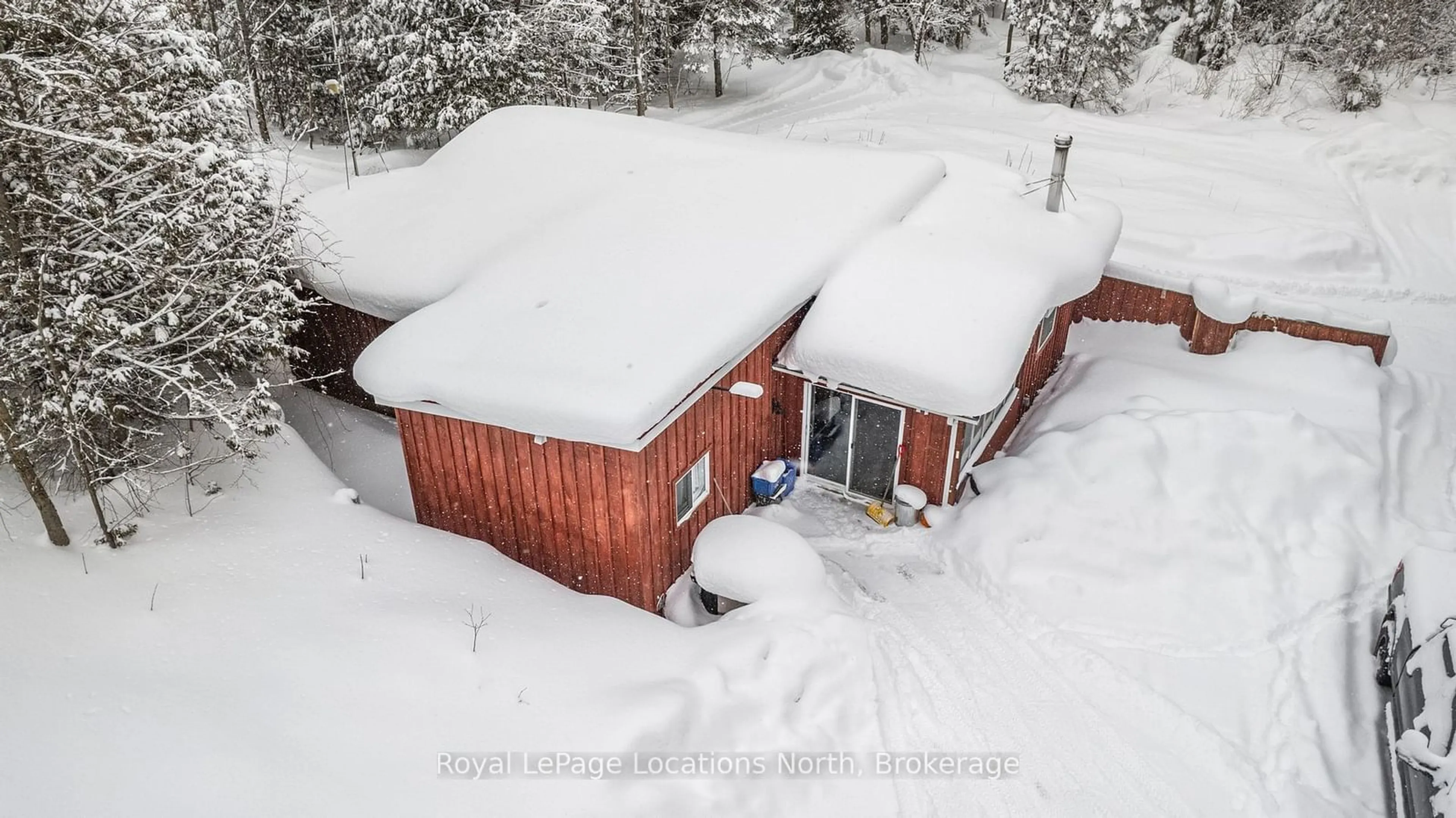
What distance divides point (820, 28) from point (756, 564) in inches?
1223

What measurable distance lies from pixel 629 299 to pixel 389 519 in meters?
3.52

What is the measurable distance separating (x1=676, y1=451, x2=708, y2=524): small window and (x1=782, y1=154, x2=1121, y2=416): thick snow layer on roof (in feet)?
5.86

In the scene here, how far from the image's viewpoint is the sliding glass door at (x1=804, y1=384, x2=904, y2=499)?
10383mm

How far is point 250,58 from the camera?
2383cm

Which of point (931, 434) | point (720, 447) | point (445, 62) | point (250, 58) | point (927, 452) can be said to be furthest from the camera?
point (250, 58)

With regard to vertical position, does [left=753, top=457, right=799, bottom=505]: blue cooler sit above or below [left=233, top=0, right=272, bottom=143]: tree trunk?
below

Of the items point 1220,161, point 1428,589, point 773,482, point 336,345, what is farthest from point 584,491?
point 1220,161

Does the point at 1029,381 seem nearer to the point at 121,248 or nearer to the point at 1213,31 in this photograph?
the point at 121,248

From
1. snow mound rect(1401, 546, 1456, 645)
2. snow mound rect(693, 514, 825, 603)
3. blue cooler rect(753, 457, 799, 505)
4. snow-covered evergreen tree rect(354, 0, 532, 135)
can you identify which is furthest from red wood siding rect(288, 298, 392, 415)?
snow mound rect(1401, 546, 1456, 645)

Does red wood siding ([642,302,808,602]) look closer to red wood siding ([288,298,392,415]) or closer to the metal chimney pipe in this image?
the metal chimney pipe

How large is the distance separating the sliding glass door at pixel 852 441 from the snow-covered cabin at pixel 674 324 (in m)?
0.03

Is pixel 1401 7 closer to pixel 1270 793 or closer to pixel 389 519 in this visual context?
pixel 1270 793

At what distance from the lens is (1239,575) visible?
904 cm

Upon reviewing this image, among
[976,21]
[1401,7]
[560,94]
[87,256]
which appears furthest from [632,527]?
[976,21]
